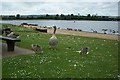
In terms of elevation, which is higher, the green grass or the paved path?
the paved path

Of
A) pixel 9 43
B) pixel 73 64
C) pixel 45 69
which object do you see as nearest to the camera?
pixel 45 69

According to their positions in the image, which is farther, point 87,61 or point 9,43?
point 9,43

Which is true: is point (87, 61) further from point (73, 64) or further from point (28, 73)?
point (28, 73)

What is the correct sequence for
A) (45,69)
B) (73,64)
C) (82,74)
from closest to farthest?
1. (82,74)
2. (45,69)
3. (73,64)

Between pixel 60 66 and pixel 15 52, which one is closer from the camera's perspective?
pixel 60 66

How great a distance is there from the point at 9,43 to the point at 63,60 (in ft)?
18.1

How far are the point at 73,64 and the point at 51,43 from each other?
6251 millimetres

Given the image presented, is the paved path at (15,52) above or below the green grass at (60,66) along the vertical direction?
above

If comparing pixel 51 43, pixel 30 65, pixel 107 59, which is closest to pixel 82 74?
pixel 30 65

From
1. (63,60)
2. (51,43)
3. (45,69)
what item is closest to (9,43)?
(51,43)

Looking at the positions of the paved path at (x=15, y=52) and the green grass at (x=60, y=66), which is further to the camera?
the paved path at (x=15, y=52)

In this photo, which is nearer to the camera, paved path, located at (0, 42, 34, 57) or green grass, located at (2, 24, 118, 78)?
green grass, located at (2, 24, 118, 78)

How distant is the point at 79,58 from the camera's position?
19297 mm

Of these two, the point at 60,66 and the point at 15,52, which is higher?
the point at 15,52
